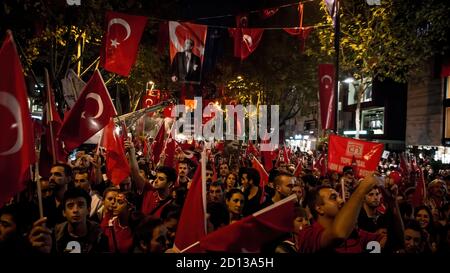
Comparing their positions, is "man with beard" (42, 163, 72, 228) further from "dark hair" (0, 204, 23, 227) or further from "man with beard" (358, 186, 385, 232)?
"man with beard" (358, 186, 385, 232)

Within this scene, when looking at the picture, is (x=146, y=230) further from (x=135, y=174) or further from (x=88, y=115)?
(x=88, y=115)

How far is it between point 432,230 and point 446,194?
3281mm

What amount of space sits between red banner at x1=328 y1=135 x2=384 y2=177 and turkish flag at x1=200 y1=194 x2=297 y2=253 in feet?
15.1

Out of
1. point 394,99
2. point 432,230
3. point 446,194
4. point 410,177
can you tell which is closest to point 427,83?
point 394,99

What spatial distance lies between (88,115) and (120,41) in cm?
476

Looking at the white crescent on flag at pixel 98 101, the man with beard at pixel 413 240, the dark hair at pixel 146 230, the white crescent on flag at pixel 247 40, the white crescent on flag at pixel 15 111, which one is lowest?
the man with beard at pixel 413 240

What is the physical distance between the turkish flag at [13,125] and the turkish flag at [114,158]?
2.71 meters

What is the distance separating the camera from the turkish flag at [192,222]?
3947 mm

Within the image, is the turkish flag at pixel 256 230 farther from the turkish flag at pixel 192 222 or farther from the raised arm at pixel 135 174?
the raised arm at pixel 135 174

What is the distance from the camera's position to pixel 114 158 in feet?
22.6

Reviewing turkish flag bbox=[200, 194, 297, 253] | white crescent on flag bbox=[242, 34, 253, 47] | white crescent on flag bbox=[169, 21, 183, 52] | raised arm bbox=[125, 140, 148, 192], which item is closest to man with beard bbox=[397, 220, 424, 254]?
turkish flag bbox=[200, 194, 297, 253]

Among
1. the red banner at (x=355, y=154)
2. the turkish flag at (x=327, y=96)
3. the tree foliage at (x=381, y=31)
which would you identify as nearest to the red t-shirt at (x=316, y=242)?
the red banner at (x=355, y=154)
